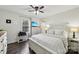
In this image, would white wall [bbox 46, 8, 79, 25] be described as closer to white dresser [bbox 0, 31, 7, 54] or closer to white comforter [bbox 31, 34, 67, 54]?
white comforter [bbox 31, 34, 67, 54]

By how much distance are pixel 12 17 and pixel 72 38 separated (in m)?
1.10

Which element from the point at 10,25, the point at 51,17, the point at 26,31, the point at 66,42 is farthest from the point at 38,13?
the point at 66,42

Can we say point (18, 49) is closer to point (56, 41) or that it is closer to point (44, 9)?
point (56, 41)

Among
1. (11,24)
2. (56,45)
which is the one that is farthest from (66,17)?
(11,24)

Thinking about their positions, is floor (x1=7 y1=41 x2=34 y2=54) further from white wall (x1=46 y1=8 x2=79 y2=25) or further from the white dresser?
white wall (x1=46 y1=8 x2=79 y2=25)

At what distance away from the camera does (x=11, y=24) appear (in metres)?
1.23

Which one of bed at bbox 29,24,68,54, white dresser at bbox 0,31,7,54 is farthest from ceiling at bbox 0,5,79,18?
white dresser at bbox 0,31,7,54

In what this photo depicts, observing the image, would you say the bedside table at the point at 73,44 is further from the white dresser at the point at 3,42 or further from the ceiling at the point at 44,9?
the white dresser at the point at 3,42

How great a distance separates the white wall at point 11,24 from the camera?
114 centimetres

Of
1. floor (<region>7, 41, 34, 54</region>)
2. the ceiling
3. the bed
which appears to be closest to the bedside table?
the bed

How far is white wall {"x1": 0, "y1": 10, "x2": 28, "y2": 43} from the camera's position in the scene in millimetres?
1137

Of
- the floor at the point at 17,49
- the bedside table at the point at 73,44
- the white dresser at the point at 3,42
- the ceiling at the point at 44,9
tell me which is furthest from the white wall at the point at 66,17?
the white dresser at the point at 3,42

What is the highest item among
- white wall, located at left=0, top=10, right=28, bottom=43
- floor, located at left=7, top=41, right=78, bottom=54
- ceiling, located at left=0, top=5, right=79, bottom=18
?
ceiling, located at left=0, top=5, right=79, bottom=18

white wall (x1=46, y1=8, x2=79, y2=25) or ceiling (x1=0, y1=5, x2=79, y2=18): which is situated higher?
ceiling (x1=0, y1=5, x2=79, y2=18)
